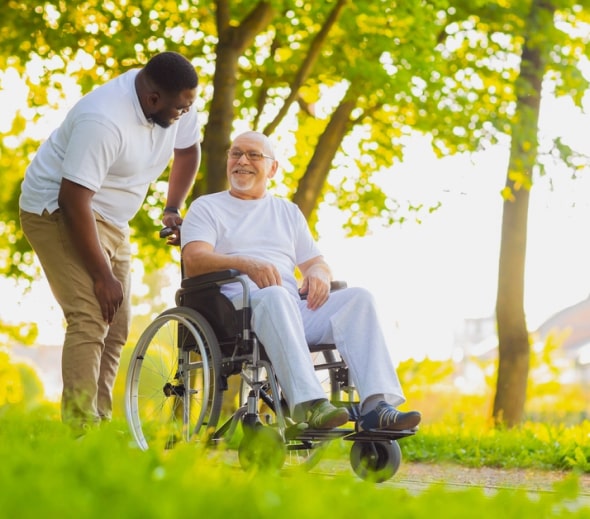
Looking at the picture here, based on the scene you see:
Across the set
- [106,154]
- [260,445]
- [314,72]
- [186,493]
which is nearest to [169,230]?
[106,154]

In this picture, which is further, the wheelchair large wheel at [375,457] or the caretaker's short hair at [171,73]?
the caretaker's short hair at [171,73]

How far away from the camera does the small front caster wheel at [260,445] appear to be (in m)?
3.23

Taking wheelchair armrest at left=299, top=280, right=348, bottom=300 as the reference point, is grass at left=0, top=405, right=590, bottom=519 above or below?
below

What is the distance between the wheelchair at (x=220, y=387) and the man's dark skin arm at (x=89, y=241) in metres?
0.26

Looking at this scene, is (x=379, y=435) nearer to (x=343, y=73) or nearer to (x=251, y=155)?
(x=251, y=155)

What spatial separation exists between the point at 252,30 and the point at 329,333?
4.64 metres

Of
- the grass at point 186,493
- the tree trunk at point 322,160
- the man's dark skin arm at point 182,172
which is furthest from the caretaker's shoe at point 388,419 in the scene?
the tree trunk at point 322,160

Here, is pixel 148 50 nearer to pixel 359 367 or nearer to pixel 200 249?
pixel 200 249

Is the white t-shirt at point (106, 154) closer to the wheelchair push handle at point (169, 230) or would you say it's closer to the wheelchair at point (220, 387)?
the wheelchair push handle at point (169, 230)

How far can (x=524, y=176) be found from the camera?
29.4 ft

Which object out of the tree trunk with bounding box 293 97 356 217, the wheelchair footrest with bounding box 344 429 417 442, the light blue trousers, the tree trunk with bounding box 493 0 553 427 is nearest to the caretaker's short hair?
the light blue trousers

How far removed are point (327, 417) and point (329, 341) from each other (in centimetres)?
61

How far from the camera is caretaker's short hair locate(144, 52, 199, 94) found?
151 inches

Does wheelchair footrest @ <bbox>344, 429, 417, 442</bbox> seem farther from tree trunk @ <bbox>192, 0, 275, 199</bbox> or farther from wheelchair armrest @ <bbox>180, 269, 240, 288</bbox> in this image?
tree trunk @ <bbox>192, 0, 275, 199</bbox>
